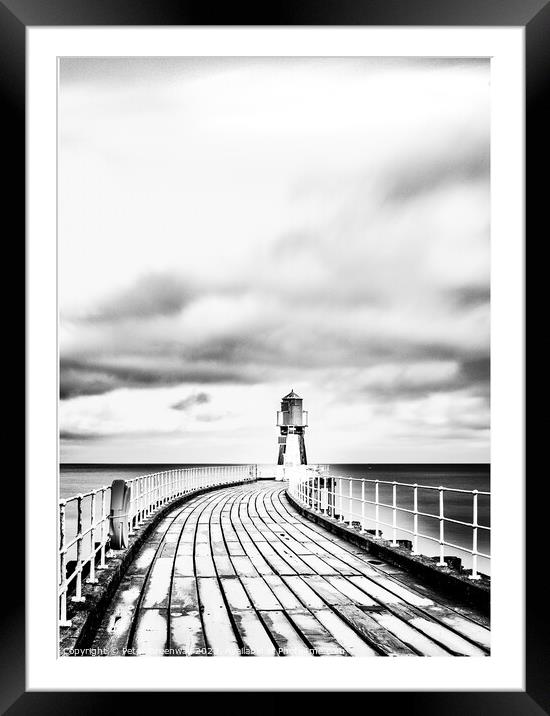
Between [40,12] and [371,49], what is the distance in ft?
4.05

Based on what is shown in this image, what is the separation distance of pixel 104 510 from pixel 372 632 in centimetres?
251

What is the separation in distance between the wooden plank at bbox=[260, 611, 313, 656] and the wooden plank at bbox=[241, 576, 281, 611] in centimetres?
20

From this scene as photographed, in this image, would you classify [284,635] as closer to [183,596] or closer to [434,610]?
[434,610]

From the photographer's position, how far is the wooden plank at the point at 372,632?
3.36 meters

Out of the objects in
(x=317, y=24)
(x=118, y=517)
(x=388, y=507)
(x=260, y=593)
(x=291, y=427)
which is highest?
(x=317, y=24)

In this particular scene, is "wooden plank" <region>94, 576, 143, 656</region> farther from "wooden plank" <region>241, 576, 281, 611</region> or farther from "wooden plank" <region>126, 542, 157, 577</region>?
"wooden plank" <region>241, 576, 281, 611</region>

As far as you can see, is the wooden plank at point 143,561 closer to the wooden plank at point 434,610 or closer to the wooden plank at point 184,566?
the wooden plank at point 184,566

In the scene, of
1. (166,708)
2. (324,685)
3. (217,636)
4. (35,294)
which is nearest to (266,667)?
(324,685)

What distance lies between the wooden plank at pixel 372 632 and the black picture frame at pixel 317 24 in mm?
915

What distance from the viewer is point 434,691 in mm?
2463

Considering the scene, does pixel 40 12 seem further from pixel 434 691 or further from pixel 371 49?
pixel 434 691

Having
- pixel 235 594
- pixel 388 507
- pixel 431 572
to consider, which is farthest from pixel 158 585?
pixel 388 507

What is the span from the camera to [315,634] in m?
3.67

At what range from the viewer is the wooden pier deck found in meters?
3.45
